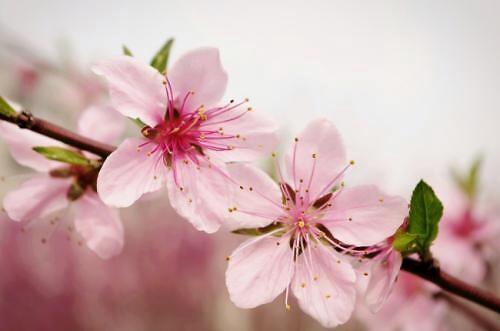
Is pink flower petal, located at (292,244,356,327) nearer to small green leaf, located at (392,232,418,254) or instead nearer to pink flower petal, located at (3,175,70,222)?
small green leaf, located at (392,232,418,254)

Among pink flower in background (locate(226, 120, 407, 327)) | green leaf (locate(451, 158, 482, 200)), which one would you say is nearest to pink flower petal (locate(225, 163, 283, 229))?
pink flower in background (locate(226, 120, 407, 327))

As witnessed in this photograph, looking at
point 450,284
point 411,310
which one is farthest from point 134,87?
point 411,310

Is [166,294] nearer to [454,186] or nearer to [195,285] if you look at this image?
[195,285]

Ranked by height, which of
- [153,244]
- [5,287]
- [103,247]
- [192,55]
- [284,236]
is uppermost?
[192,55]

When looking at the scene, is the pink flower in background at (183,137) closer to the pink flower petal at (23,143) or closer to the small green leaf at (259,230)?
the small green leaf at (259,230)

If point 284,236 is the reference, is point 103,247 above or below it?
below

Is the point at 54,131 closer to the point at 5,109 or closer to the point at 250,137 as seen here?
the point at 5,109

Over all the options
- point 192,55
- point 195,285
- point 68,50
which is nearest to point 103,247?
→ point 192,55
